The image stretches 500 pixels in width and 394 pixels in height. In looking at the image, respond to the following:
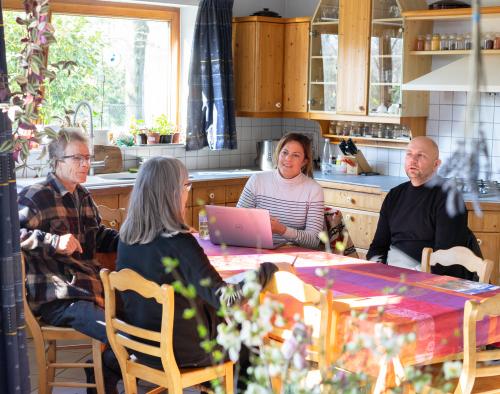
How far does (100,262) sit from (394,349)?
9.66ft

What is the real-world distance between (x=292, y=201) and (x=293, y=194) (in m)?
0.04

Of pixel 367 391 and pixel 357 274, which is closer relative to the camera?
pixel 367 391

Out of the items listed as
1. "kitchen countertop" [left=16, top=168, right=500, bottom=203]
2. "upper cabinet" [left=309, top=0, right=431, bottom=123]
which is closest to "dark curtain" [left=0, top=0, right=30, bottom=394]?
"kitchen countertop" [left=16, top=168, right=500, bottom=203]

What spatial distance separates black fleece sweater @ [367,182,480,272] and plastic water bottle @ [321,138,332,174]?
225 centimetres

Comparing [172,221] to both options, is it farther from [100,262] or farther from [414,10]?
[414,10]

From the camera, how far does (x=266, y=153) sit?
7078 mm

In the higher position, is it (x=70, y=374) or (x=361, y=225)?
(x=361, y=225)

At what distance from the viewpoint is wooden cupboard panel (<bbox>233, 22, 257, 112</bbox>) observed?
691 centimetres

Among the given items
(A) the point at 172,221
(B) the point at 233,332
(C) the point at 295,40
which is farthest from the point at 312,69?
(B) the point at 233,332

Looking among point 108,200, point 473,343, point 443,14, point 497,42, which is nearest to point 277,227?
point 473,343

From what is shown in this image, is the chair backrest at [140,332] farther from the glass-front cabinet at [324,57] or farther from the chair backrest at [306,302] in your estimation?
the glass-front cabinet at [324,57]

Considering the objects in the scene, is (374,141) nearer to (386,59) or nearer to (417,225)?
(386,59)

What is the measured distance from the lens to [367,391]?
9.95ft

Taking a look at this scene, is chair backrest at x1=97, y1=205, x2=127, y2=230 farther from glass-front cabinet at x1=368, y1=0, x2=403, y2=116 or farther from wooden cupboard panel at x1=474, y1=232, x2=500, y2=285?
glass-front cabinet at x1=368, y1=0, x2=403, y2=116
